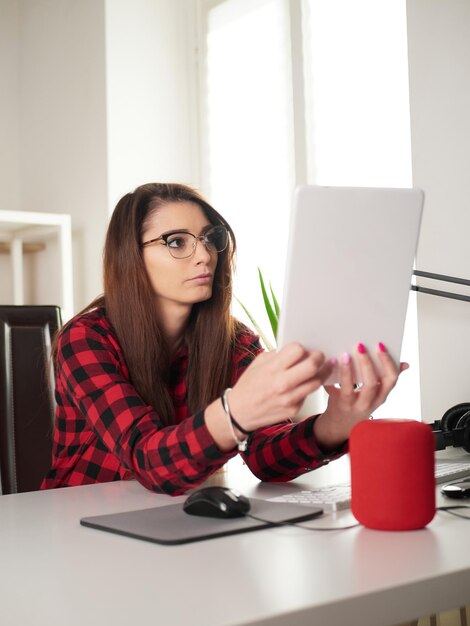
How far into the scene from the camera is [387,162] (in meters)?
2.84

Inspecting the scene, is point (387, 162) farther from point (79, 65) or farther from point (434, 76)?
point (79, 65)

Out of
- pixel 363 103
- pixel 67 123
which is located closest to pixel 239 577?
pixel 363 103

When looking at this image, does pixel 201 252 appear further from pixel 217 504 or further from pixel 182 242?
pixel 217 504

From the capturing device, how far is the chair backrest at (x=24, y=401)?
1655 mm

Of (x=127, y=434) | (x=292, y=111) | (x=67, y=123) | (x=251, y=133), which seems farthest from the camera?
(x=67, y=123)

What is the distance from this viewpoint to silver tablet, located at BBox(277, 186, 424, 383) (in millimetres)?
976

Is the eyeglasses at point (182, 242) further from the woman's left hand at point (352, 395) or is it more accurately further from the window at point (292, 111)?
the window at point (292, 111)

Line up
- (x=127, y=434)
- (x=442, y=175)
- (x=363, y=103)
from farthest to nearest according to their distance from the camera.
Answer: (x=363, y=103) < (x=442, y=175) < (x=127, y=434)

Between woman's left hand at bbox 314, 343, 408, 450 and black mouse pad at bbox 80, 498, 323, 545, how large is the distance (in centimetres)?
17

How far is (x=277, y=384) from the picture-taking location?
39.5 inches

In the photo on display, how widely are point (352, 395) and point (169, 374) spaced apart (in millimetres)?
587

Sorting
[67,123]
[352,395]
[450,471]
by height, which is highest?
[67,123]

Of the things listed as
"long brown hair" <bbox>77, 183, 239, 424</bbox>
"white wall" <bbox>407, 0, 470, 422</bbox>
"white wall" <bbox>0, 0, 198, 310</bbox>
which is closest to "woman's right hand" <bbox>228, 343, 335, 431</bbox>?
"long brown hair" <bbox>77, 183, 239, 424</bbox>

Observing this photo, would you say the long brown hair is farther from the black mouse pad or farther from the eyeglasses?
the black mouse pad
